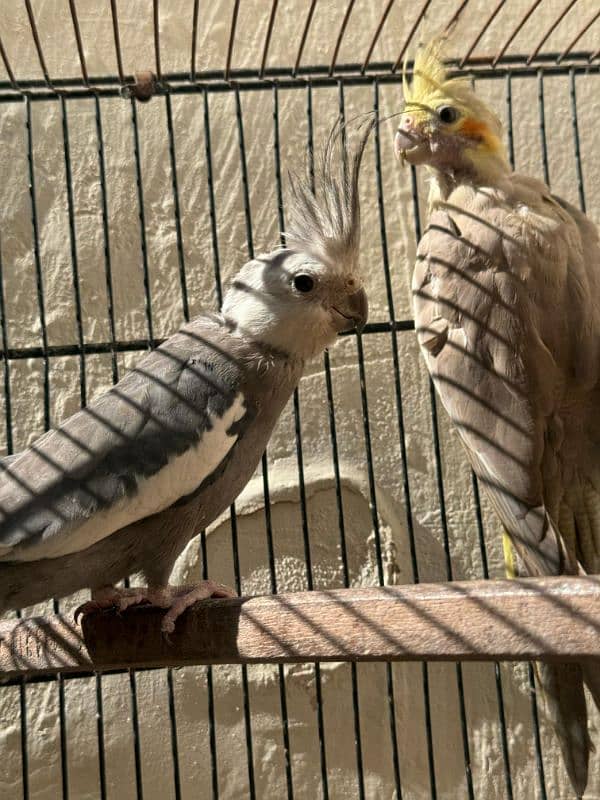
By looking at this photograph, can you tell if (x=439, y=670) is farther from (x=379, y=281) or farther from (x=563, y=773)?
(x=379, y=281)

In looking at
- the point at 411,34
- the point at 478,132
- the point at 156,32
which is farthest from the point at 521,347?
the point at 156,32

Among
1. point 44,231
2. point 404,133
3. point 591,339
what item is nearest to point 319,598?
point 591,339

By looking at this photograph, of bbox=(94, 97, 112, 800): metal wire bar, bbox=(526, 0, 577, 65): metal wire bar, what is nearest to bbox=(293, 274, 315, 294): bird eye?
bbox=(94, 97, 112, 800): metal wire bar

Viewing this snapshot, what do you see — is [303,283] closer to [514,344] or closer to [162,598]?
[514,344]

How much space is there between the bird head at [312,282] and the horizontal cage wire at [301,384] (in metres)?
0.94

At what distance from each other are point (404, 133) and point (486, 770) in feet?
5.97

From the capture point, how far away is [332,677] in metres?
2.68

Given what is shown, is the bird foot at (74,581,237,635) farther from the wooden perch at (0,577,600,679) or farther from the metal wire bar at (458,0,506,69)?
the metal wire bar at (458,0,506,69)

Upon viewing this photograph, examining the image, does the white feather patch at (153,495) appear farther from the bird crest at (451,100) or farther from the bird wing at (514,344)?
the bird crest at (451,100)

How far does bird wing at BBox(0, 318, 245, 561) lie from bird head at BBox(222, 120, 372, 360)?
11cm

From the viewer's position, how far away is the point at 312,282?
65.0 inches

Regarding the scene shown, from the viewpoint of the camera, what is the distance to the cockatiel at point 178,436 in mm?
1403

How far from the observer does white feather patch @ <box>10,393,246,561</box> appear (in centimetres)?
137

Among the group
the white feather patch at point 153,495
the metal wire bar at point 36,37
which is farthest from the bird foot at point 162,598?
the metal wire bar at point 36,37
